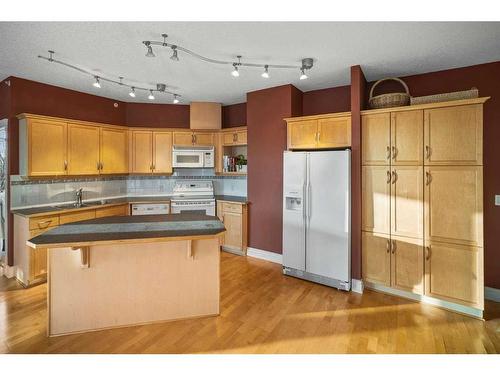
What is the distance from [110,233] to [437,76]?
154 inches

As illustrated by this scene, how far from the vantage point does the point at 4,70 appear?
3.13m

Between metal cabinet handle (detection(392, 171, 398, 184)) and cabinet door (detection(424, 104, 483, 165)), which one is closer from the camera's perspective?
cabinet door (detection(424, 104, 483, 165))

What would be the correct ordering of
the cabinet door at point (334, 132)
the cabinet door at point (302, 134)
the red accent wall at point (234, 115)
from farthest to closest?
the red accent wall at point (234, 115) < the cabinet door at point (302, 134) < the cabinet door at point (334, 132)

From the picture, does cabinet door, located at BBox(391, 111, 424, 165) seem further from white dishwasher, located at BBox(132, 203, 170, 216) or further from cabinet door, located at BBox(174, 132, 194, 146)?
white dishwasher, located at BBox(132, 203, 170, 216)

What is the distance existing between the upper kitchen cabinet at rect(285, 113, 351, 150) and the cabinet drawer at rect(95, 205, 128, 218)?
286cm

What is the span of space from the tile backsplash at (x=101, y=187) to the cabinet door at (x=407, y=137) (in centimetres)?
264

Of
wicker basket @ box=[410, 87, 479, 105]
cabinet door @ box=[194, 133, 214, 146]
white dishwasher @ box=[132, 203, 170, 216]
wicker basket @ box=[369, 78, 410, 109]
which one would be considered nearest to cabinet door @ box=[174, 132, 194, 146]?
cabinet door @ box=[194, 133, 214, 146]

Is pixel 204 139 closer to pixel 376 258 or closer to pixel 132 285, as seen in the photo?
pixel 132 285

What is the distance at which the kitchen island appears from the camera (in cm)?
213

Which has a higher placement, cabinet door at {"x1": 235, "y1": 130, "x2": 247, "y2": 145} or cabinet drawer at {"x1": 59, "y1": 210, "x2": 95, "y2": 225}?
cabinet door at {"x1": 235, "y1": 130, "x2": 247, "y2": 145}

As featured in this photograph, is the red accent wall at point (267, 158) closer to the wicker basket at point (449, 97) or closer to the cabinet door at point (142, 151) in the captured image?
the wicker basket at point (449, 97)

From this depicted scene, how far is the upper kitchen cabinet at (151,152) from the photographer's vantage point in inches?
179

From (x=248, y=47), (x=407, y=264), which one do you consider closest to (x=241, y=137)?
(x=248, y=47)

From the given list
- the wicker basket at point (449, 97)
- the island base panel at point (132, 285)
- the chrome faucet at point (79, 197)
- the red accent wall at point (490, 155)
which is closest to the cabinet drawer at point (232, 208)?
the island base panel at point (132, 285)
